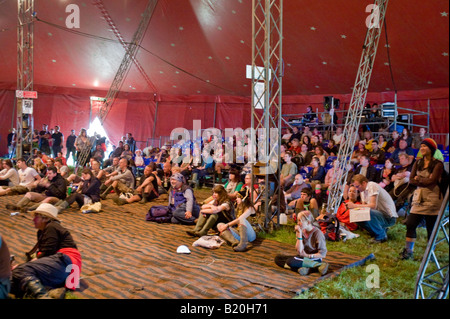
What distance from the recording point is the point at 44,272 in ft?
13.1

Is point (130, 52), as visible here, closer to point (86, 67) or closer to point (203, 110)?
A: point (86, 67)

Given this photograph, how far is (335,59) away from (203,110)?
7.34 meters

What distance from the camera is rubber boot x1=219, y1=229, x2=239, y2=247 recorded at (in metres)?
6.30

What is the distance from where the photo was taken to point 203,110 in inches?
742

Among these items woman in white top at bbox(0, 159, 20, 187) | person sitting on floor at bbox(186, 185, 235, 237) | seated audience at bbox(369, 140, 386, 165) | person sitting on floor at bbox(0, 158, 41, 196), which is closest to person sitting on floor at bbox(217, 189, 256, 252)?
person sitting on floor at bbox(186, 185, 235, 237)

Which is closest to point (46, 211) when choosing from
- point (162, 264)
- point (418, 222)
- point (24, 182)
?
point (162, 264)

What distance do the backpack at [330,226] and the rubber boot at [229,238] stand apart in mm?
1452

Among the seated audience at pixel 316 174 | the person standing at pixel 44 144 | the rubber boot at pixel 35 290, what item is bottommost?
the rubber boot at pixel 35 290

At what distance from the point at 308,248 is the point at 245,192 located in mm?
3260

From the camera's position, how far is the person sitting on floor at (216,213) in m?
6.74

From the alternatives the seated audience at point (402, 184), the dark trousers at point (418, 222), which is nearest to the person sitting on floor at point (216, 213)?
the dark trousers at point (418, 222)

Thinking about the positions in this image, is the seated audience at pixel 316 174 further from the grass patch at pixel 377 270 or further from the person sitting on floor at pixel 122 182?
the person sitting on floor at pixel 122 182

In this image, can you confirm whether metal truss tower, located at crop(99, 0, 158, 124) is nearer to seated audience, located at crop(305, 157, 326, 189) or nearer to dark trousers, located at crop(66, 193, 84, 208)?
dark trousers, located at crop(66, 193, 84, 208)
